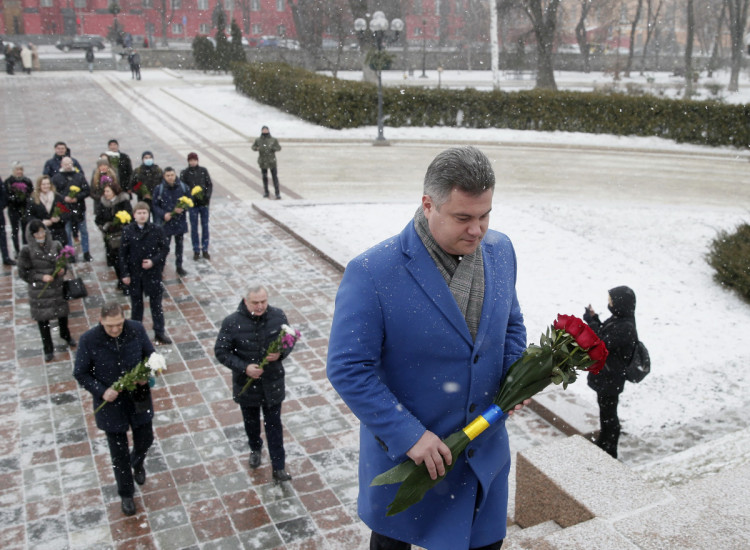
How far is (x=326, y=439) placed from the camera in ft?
21.5

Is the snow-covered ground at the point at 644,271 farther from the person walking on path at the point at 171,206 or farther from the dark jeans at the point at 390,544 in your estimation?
the dark jeans at the point at 390,544

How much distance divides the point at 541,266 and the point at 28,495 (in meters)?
8.09

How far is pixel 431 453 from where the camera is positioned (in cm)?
246

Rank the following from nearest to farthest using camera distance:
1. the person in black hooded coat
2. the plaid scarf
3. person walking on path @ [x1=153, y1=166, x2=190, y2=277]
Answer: the plaid scarf, the person in black hooded coat, person walking on path @ [x1=153, y1=166, x2=190, y2=277]

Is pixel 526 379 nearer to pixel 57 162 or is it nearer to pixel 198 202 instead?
pixel 198 202

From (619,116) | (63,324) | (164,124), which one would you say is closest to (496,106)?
(619,116)

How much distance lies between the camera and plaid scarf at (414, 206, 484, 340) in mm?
2684

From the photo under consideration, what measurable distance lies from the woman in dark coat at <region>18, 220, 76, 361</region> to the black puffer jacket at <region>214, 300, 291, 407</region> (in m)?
3.36

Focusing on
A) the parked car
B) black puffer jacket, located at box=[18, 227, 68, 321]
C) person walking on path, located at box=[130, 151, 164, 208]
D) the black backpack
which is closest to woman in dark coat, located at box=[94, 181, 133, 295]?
person walking on path, located at box=[130, 151, 164, 208]

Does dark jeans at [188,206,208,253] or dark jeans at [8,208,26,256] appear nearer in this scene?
dark jeans at [8,208,26,256]

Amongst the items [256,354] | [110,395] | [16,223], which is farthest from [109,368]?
[16,223]

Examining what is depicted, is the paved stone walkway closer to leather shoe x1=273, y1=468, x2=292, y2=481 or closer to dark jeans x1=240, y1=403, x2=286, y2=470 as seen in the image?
leather shoe x1=273, y1=468, x2=292, y2=481

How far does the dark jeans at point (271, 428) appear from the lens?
5.73 m

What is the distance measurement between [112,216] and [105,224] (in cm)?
16
